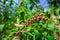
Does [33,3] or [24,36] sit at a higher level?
[33,3]

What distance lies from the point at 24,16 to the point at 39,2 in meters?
0.23

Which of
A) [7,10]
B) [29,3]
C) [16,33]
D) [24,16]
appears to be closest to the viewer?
[16,33]

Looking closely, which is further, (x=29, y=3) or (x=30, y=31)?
(x=29, y=3)

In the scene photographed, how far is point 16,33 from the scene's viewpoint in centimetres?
143

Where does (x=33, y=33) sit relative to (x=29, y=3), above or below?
below

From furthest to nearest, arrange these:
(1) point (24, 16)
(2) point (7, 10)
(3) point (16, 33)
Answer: (2) point (7, 10)
(1) point (24, 16)
(3) point (16, 33)

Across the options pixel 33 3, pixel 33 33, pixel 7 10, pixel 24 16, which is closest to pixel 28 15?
pixel 24 16

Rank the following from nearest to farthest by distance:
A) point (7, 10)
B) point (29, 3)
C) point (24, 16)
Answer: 1. point (24, 16)
2. point (29, 3)
3. point (7, 10)

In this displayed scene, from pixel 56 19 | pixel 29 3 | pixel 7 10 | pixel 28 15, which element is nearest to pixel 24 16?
pixel 28 15

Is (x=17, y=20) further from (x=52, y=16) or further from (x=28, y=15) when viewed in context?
(x=52, y=16)

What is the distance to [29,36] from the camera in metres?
1.53

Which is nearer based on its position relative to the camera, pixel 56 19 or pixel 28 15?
pixel 56 19

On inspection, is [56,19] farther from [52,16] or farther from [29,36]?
[29,36]

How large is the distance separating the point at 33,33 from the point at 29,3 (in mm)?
420
